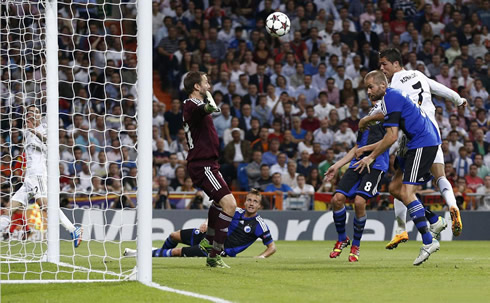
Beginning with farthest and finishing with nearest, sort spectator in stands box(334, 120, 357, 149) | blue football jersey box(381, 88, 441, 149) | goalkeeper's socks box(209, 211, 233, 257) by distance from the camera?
1. spectator in stands box(334, 120, 357, 149)
2. blue football jersey box(381, 88, 441, 149)
3. goalkeeper's socks box(209, 211, 233, 257)

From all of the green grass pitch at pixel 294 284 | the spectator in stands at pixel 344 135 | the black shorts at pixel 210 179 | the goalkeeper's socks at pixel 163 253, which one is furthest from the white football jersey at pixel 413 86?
the spectator in stands at pixel 344 135

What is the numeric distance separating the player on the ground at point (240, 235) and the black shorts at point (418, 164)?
86.9 inches

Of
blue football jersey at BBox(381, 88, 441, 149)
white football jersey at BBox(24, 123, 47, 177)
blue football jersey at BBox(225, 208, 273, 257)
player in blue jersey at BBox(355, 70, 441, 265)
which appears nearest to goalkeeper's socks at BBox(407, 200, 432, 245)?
A: player in blue jersey at BBox(355, 70, 441, 265)

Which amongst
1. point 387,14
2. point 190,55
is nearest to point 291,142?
point 190,55

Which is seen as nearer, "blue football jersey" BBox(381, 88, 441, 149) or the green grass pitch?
the green grass pitch

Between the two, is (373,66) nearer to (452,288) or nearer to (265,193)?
(265,193)

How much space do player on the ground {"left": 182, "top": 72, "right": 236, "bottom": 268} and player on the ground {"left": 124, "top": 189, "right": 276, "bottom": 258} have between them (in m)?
1.51

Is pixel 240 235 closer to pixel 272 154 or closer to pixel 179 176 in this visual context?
pixel 179 176

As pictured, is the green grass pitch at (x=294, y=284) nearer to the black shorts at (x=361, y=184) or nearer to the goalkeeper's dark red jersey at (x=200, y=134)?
the black shorts at (x=361, y=184)

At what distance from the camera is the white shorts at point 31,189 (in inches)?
433

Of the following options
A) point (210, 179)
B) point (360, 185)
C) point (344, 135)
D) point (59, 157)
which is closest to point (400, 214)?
point (360, 185)

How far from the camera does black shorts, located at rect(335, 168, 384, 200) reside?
33.5ft

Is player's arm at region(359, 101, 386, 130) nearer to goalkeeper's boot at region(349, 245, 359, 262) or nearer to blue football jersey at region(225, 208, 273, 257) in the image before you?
goalkeeper's boot at region(349, 245, 359, 262)

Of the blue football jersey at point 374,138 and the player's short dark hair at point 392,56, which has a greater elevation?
the player's short dark hair at point 392,56
